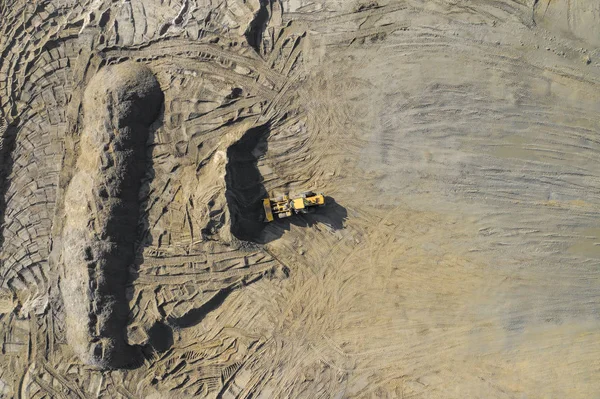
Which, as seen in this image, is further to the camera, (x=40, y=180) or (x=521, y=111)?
(x=40, y=180)

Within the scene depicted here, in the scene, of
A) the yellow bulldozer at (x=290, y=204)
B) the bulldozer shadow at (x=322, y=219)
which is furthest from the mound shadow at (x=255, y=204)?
the yellow bulldozer at (x=290, y=204)

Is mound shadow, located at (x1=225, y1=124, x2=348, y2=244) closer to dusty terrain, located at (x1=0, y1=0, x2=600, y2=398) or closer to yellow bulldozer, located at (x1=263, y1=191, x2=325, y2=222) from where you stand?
dusty terrain, located at (x1=0, y1=0, x2=600, y2=398)

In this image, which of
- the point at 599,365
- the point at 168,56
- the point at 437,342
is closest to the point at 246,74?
the point at 168,56

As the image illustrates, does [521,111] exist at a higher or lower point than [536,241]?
higher

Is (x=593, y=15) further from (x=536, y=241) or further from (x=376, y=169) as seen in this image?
(x=376, y=169)

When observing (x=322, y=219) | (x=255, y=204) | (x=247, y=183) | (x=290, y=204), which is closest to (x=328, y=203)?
(x=322, y=219)

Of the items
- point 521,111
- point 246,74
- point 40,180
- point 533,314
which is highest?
point 246,74

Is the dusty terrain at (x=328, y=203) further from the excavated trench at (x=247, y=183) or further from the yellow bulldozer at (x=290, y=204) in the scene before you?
the yellow bulldozer at (x=290, y=204)

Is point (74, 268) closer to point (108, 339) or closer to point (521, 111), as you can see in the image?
point (108, 339)
